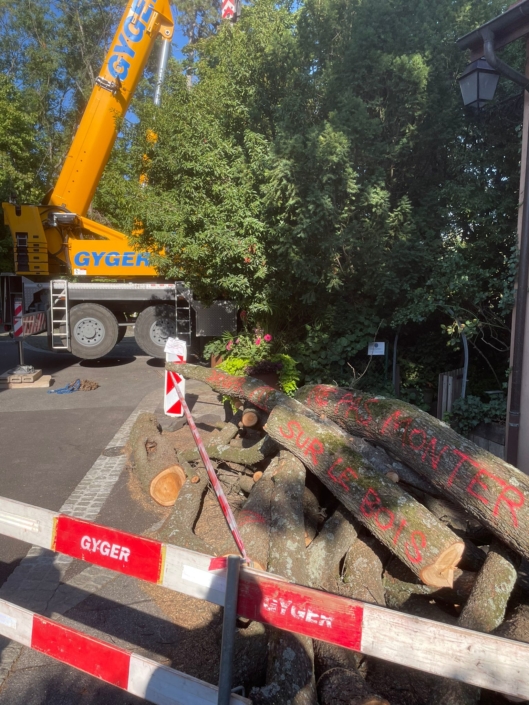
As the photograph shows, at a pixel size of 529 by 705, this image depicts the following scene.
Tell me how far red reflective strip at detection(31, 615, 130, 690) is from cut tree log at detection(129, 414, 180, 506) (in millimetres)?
2788

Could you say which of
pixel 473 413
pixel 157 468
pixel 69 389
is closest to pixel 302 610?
pixel 157 468

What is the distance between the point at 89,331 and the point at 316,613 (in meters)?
12.0

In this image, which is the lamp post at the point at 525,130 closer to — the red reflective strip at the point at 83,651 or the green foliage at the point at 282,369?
the green foliage at the point at 282,369

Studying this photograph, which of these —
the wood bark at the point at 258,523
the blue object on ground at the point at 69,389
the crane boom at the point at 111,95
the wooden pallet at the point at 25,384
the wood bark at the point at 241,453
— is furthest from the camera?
the crane boom at the point at 111,95

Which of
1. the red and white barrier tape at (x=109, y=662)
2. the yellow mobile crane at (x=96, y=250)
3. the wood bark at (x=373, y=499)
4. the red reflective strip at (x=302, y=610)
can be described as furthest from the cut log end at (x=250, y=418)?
the yellow mobile crane at (x=96, y=250)

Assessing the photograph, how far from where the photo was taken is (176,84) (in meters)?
9.59

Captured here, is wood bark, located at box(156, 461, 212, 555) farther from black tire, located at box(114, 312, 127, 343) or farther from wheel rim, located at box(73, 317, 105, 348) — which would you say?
black tire, located at box(114, 312, 127, 343)

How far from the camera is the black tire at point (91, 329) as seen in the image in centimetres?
1301

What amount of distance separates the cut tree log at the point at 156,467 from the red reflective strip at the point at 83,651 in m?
2.79

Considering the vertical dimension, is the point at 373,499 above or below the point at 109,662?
above

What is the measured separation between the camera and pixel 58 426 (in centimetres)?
839

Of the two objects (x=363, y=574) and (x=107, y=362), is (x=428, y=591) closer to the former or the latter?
(x=363, y=574)

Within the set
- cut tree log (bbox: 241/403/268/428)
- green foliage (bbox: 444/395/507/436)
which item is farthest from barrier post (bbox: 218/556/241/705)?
green foliage (bbox: 444/395/507/436)

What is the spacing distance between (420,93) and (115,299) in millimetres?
8364
